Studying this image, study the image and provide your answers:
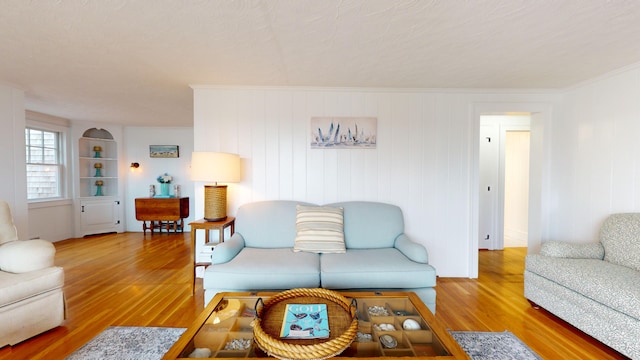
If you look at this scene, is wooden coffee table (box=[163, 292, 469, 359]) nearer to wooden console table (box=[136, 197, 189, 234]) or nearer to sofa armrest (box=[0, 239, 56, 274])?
sofa armrest (box=[0, 239, 56, 274])

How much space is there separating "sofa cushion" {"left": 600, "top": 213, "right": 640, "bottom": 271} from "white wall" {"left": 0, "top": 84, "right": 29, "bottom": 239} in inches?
227

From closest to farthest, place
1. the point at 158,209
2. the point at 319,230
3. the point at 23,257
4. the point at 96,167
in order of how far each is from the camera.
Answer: the point at 23,257 < the point at 319,230 < the point at 158,209 < the point at 96,167

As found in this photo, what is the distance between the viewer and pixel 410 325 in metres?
1.37

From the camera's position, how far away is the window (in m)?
4.28

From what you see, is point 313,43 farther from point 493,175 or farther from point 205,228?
point 493,175

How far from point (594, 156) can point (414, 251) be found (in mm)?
2134

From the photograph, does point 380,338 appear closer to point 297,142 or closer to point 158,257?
point 297,142

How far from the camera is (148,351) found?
5.63 feet

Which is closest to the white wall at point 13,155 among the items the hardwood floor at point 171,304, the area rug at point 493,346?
the hardwood floor at point 171,304

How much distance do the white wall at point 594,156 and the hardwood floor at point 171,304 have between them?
0.87 m

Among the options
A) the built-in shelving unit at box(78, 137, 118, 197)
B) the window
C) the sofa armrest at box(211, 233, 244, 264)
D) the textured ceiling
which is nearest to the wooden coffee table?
the sofa armrest at box(211, 233, 244, 264)

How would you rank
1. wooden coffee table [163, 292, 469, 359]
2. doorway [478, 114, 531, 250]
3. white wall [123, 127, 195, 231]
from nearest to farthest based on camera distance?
wooden coffee table [163, 292, 469, 359], doorway [478, 114, 531, 250], white wall [123, 127, 195, 231]

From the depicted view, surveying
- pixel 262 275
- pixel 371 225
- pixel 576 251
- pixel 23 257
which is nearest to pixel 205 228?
pixel 262 275

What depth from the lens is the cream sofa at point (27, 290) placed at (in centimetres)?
171
